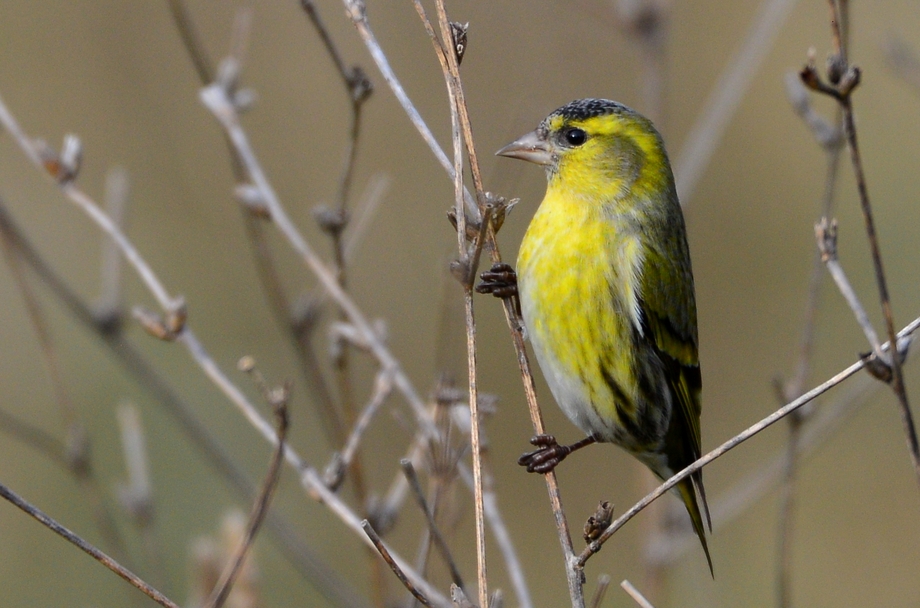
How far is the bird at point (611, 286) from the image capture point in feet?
12.2

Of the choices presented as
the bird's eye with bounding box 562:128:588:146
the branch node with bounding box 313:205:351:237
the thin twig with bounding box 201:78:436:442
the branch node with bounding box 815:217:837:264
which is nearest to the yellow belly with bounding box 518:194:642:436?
the bird's eye with bounding box 562:128:588:146

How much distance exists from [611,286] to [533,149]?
0.63 meters

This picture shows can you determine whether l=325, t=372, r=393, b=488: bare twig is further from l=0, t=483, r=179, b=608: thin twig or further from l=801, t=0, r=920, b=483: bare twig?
l=801, t=0, r=920, b=483: bare twig

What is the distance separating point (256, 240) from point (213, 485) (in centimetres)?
362

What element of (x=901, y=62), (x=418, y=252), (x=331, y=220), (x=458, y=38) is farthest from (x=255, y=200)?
(x=418, y=252)

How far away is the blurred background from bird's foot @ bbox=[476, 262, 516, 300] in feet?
11.6

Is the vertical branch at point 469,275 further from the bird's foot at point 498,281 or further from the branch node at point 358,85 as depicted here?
the bird's foot at point 498,281

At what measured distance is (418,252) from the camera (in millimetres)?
8422

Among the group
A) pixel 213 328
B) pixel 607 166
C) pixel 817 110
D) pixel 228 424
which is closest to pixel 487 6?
pixel 817 110

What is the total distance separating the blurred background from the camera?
24.6 ft

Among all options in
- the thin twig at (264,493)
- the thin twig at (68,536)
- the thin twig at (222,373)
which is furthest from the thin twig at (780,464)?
the thin twig at (68,536)

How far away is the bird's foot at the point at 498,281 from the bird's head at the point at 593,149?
584 mm

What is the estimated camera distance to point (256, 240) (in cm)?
405

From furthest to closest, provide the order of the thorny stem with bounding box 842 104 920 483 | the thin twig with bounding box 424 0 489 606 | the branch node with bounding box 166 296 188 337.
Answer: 1. the branch node with bounding box 166 296 188 337
2. the thin twig with bounding box 424 0 489 606
3. the thorny stem with bounding box 842 104 920 483
